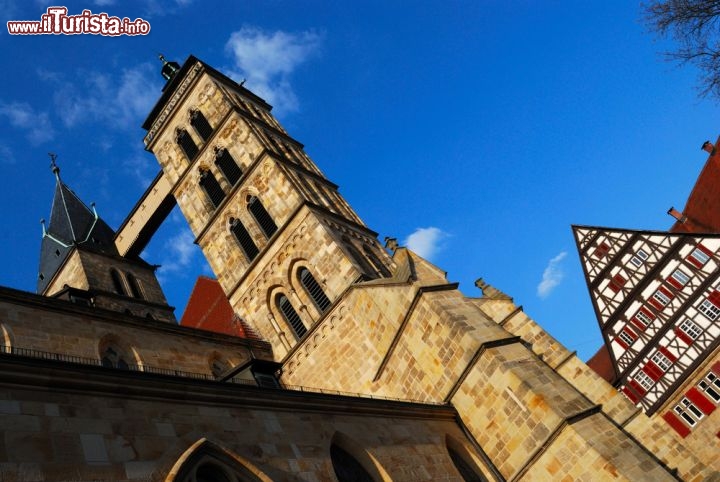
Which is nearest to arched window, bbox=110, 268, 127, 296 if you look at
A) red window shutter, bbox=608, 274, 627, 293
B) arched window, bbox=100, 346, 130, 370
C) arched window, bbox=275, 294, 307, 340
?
arched window, bbox=275, 294, 307, 340

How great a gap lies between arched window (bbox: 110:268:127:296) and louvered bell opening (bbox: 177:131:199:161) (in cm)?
560

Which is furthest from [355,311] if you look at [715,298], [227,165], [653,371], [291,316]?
[715,298]

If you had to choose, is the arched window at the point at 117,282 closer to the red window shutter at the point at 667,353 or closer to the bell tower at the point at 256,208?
the bell tower at the point at 256,208

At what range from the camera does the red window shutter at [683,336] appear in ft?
83.7

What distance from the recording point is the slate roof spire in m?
23.3

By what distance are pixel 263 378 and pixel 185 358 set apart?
3.74 m

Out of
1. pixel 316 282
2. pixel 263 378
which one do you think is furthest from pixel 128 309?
pixel 263 378

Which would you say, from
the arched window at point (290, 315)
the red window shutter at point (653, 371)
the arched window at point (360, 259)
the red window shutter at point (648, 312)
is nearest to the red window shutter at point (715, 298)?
the red window shutter at point (648, 312)

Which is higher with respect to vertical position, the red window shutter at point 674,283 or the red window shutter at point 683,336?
the red window shutter at point 674,283

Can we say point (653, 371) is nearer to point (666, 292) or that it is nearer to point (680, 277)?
point (666, 292)

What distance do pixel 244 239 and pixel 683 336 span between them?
1900 cm

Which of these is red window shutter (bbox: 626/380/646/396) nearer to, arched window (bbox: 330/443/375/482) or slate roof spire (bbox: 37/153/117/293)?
arched window (bbox: 330/443/375/482)

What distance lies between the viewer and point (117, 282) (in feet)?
73.8

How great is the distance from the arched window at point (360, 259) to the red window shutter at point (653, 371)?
581 inches
